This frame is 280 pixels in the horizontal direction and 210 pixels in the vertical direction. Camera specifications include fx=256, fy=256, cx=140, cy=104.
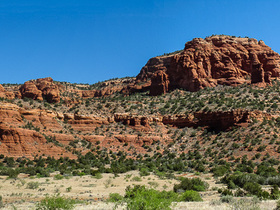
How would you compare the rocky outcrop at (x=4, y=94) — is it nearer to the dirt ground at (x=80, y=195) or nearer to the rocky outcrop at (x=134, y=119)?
the rocky outcrop at (x=134, y=119)

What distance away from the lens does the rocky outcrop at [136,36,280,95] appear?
69.1 m

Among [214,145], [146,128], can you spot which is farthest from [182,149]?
[146,128]

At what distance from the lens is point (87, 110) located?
58594 millimetres

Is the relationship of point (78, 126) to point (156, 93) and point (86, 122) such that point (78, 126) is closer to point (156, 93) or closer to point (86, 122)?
point (86, 122)

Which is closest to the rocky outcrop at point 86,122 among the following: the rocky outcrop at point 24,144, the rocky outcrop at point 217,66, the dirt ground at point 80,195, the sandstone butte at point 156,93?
the sandstone butte at point 156,93

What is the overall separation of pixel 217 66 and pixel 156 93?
Result: 736 inches

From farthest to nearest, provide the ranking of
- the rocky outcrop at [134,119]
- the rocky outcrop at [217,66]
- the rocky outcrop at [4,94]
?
the rocky outcrop at [217,66] → the rocky outcrop at [4,94] → the rocky outcrop at [134,119]

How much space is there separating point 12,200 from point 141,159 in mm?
28465

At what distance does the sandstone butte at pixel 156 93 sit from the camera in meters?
40.6

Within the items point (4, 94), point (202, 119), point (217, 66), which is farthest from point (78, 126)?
point (217, 66)

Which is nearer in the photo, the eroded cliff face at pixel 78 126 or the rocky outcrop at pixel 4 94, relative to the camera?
the eroded cliff face at pixel 78 126

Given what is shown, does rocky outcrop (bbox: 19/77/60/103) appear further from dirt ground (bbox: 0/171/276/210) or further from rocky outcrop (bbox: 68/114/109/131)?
dirt ground (bbox: 0/171/276/210)

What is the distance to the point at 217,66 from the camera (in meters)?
71.7

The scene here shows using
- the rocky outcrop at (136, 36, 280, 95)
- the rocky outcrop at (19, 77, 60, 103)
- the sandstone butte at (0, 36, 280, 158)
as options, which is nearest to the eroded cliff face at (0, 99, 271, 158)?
the sandstone butte at (0, 36, 280, 158)
